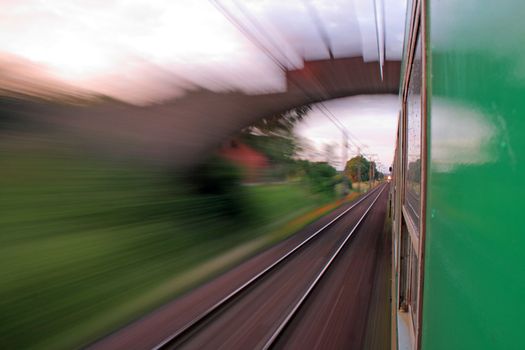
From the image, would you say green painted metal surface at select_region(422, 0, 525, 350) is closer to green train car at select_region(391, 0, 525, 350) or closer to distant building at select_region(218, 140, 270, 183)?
green train car at select_region(391, 0, 525, 350)

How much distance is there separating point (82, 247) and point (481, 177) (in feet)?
22.1

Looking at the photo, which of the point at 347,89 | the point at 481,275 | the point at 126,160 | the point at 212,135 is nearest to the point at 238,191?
the point at 212,135

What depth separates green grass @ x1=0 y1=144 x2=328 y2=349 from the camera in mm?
4527

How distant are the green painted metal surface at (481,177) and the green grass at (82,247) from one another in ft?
16.6

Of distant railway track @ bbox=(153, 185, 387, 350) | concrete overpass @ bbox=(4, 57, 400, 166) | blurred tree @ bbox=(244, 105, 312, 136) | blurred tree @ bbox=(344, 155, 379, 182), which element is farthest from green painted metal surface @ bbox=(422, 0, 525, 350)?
blurred tree @ bbox=(344, 155, 379, 182)

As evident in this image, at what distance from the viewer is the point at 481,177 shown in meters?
0.40

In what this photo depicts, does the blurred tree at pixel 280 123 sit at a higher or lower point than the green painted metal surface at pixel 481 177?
higher

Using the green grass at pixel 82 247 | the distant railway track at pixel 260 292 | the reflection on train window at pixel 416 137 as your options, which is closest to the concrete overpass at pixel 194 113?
the green grass at pixel 82 247

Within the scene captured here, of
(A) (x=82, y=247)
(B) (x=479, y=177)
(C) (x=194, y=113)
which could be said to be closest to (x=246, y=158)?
(C) (x=194, y=113)

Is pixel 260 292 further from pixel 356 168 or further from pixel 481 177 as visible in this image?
pixel 356 168

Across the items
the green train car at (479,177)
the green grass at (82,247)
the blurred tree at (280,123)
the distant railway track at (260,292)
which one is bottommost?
the distant railway track at (260,292)

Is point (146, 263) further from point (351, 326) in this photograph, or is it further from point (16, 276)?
point (351, 326)

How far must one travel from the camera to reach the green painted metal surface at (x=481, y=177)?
306mm

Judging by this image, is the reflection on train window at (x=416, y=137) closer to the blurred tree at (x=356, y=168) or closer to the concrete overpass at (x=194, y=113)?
the concrete overpass at (x=194, y=113)
